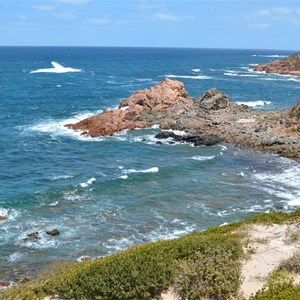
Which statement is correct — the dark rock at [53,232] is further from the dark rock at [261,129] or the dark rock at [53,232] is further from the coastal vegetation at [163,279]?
the dark rock at [261,129]

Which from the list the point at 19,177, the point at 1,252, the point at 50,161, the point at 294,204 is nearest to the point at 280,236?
the point at 294,204

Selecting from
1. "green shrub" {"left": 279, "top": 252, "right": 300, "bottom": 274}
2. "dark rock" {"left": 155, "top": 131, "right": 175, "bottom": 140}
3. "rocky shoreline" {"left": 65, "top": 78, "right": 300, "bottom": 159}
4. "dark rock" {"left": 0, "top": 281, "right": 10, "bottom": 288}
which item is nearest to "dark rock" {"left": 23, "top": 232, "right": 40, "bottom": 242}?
"dark rock" {"left": 0, "top": 281, "right": 10, "bottom": 288}

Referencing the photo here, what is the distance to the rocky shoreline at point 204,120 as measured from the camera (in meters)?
56.9

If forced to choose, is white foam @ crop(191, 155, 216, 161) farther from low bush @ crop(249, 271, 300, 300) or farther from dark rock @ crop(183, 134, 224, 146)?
low bush @ crop(249, 271, 300, 300)

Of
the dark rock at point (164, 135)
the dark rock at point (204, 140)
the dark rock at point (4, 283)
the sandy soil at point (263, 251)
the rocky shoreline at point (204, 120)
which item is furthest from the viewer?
the dark rock at point (164, 135)

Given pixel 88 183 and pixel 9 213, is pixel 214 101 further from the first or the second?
pixel 9 213

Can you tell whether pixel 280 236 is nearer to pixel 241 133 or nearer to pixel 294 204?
pixel 294 204

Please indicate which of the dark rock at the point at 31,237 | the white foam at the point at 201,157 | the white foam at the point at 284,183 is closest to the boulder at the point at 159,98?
the white foam at the point at 201,157

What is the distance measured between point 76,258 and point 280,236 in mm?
13107

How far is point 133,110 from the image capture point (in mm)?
70625

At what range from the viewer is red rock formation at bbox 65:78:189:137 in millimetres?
64188

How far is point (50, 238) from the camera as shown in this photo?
30609 mm

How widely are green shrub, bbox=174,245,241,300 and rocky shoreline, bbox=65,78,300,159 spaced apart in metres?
37.3

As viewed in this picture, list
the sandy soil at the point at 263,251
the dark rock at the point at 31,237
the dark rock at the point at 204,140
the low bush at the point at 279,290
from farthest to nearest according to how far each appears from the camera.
→ 1. the dark rock at the point at 204,140
2. the dark rock at the point at 31,237
3. the sandy soil at the point at 263,251
4. the low bush at the point at 279,290
